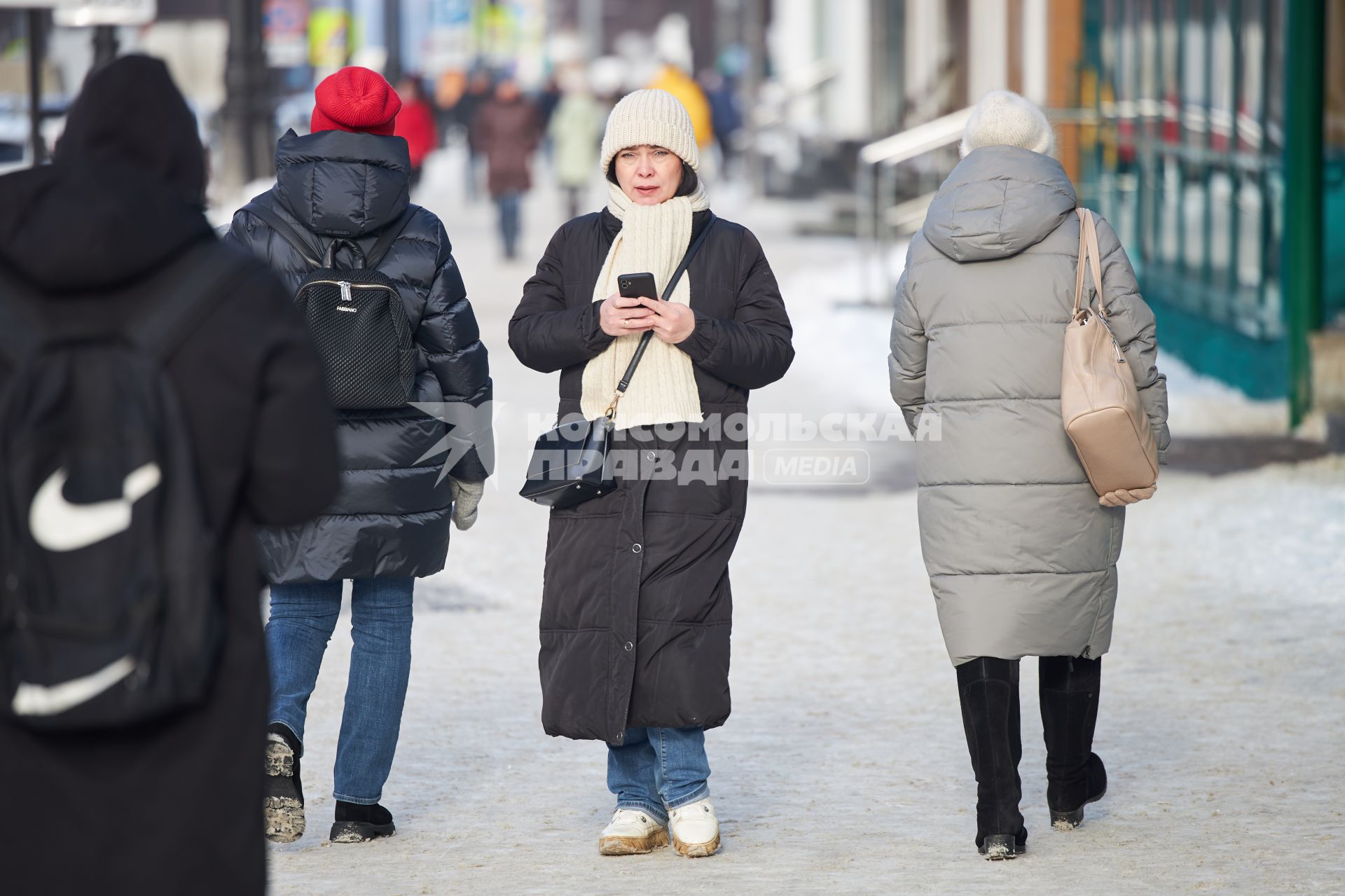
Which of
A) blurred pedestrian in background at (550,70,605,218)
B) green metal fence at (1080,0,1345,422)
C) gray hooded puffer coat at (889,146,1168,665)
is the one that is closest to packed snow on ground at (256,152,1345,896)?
gray hooded puffer coat at (889,146,1168,665)

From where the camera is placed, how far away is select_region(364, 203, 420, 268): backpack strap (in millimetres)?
4934

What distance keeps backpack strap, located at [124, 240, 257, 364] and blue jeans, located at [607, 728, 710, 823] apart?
223 centimetres

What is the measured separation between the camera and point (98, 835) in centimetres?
293

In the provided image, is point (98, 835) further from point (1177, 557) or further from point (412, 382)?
point (1177, 557)

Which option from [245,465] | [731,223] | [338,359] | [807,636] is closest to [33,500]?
[245,465]

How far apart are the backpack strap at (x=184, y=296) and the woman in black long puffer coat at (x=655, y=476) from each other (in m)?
1.85

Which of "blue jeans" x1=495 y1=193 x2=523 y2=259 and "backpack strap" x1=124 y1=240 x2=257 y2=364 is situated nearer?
"backpack strap" x1=124 y1=240 x2=257 y2=364

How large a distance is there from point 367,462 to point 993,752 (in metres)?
1.59

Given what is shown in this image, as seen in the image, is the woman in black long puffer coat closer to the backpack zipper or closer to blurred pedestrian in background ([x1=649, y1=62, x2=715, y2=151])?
the backpack zipper

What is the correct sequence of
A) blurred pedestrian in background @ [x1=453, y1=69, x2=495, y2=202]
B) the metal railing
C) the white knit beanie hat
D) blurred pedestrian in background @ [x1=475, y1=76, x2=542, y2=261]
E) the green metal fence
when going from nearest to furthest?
the white knit beanie hat < the green metal fence < the metal railing < blurred pedestrian in background @ [x1=475, y1=76, x2=542, y2=261] < blurred pedestrian in background @ [x1=453, y1=69, x2=495, y2=202]

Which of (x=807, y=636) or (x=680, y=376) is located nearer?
(x=680, y=376)

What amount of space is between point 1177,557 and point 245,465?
6425 millimetres

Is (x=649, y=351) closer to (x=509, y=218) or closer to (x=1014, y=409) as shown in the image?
(x=1014, y=409)

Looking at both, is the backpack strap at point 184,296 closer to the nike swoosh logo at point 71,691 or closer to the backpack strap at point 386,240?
the nike swoosh logo at point 71,691
